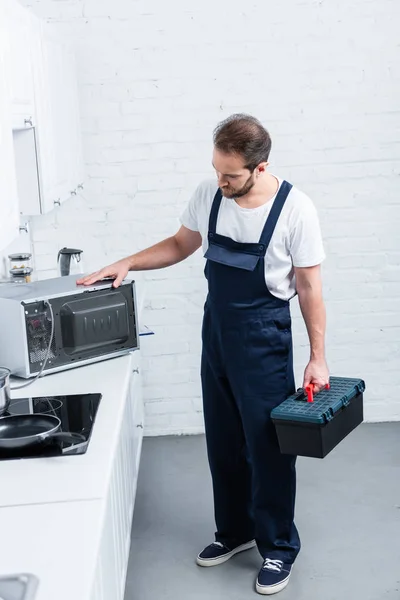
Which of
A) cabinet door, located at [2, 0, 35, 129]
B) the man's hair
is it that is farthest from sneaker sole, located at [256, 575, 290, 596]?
cabinet door, located at [2, 0, 35, 129]

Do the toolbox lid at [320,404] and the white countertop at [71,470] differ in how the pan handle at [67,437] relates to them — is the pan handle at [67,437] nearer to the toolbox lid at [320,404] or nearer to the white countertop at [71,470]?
the white countertop at [71,470]

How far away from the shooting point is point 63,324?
261cm

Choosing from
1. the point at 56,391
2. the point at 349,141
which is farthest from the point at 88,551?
the point at 349,141

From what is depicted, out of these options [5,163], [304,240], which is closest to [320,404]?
[304,240]

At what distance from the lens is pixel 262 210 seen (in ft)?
8.54

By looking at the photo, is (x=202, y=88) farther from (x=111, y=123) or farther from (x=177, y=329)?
(x=177, y=329)

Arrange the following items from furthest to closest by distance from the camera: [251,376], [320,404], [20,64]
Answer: [251,376] < [320,404] < [20,64]

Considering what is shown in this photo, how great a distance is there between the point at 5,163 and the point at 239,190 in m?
0.81

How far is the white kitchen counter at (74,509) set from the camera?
1.45 meters

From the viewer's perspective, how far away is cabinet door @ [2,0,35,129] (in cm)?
229

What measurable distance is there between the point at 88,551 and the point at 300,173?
2733mm

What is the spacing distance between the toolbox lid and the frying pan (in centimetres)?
74

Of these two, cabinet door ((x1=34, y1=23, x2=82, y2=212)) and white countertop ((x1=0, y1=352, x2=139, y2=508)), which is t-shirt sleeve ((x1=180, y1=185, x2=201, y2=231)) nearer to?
cabinet door ((x1=34, y1=23, x2=82, y2=212))

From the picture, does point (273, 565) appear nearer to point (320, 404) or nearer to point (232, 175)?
point (320, 404)
